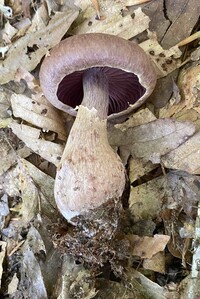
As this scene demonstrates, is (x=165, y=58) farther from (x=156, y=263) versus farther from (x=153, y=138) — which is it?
(x=156, y=263)

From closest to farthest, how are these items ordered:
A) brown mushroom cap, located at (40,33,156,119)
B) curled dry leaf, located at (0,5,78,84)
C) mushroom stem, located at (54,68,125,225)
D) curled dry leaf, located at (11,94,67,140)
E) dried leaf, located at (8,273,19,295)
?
1. brown mushroom cap, located at (40,33,156,119)
2. mushroom stem, located at (54,68,125,225)
3. dried leaf, located at (8,273,19,295)
4. curled dry leaf, located at (11,94,67,140)
5. curled dry leaf, located at (0,5,78,84)

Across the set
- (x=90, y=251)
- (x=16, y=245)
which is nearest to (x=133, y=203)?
(x=90, y=251)

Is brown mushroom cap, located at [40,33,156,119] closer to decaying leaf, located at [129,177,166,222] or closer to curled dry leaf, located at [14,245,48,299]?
decaying leaf, located at [129,177,166,222]

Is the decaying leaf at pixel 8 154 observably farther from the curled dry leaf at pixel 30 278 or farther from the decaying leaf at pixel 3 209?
the curled dry leaf at pixel 30 278

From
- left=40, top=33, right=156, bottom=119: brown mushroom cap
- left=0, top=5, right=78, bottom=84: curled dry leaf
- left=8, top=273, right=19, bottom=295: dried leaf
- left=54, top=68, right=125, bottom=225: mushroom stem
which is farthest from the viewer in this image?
left=0, top=5, right=78, bottom=84: curled dry leaf

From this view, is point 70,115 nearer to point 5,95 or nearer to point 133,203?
point 5,95

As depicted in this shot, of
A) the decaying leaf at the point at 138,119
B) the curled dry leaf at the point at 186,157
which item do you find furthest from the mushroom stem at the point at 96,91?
the curled dry leaf at the point at 186,157

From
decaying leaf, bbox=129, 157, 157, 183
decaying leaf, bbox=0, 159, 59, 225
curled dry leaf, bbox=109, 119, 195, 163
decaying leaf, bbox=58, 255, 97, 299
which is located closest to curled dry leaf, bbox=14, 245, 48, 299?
decaying leaf, bbox=58, 255, 97, 299

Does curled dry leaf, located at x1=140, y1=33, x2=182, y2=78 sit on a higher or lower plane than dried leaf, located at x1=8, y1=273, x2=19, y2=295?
higher

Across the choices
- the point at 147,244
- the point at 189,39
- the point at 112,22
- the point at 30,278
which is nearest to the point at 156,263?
the point at 147,244
